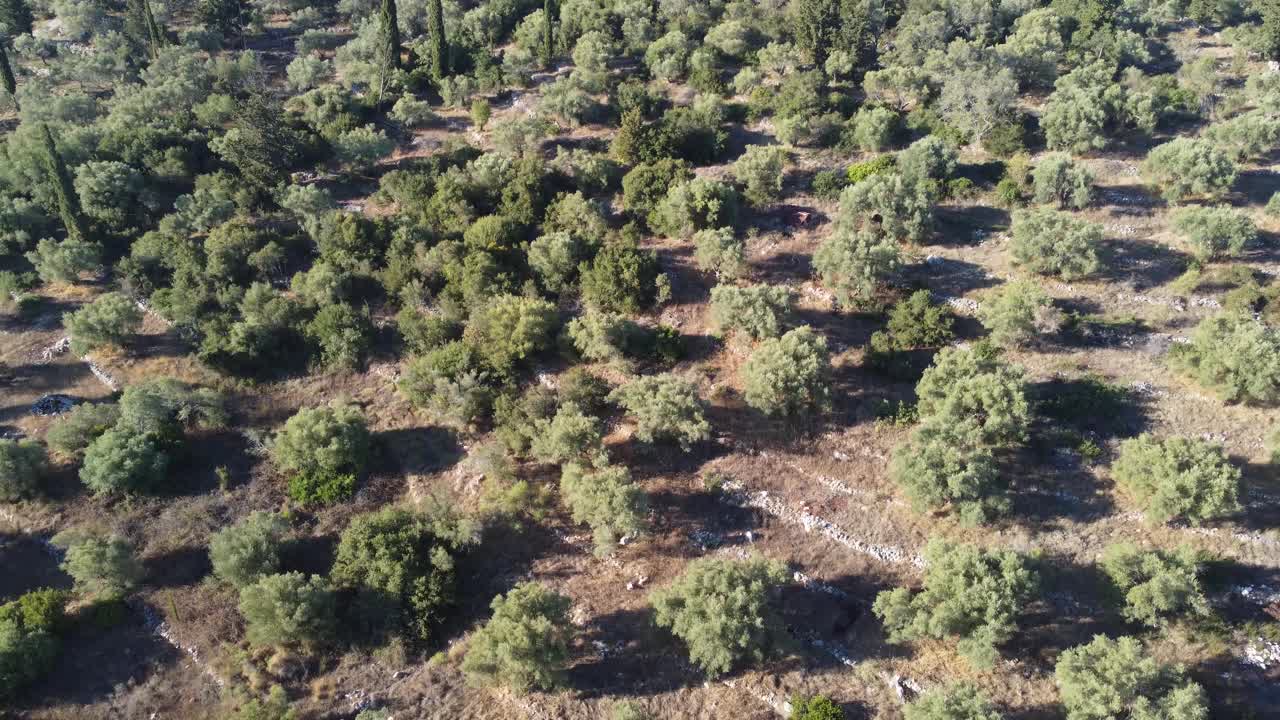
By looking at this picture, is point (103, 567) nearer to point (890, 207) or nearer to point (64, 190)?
point (64, 190)

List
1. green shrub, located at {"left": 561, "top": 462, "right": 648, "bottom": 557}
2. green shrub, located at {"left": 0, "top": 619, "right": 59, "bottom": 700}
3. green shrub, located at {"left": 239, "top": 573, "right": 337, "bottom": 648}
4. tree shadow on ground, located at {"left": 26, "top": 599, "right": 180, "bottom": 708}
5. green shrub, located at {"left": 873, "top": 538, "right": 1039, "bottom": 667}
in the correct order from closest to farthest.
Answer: green shrub, located at {"left": 873, "top": 538, "right": 1039, "bottom": 667} < green shrub, located at {"left": 0, "top": 619, "right": 59, "bottom": 700} < tree shadow on ground, located at {"left": 26, "top": 599, "right": 180, "bottom": 708} < green shrub, located at {"left": 239, "top": 573, "right": 337, "bottom": 648} < green shrub, located at {"left": 561, "top": 462, "right": 648, "bottom": 557}

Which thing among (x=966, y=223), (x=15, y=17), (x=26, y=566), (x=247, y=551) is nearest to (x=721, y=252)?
(x=966, y=223)

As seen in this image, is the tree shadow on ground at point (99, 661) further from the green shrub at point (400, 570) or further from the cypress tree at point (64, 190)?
the cypress tree at point (64, 190)

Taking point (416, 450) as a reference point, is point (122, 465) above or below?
above

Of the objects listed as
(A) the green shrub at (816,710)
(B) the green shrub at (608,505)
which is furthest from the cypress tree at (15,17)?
(A) the green shrub at (816,710)

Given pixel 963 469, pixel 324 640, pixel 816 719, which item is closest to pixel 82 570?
pixel 324 640

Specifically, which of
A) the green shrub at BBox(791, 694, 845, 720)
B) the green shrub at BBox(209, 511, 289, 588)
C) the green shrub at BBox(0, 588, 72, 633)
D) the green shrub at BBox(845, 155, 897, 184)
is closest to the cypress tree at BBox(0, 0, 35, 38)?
the green shrub at BBox(0, 588, 72, 633)

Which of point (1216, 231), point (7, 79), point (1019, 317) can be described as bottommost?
point (1019, 317)

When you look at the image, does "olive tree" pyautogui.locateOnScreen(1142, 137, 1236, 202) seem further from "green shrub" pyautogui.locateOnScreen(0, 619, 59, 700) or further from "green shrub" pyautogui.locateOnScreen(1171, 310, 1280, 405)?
"green shrub" pyautogui.locateOnScreen(0, 619, 59, 700)
